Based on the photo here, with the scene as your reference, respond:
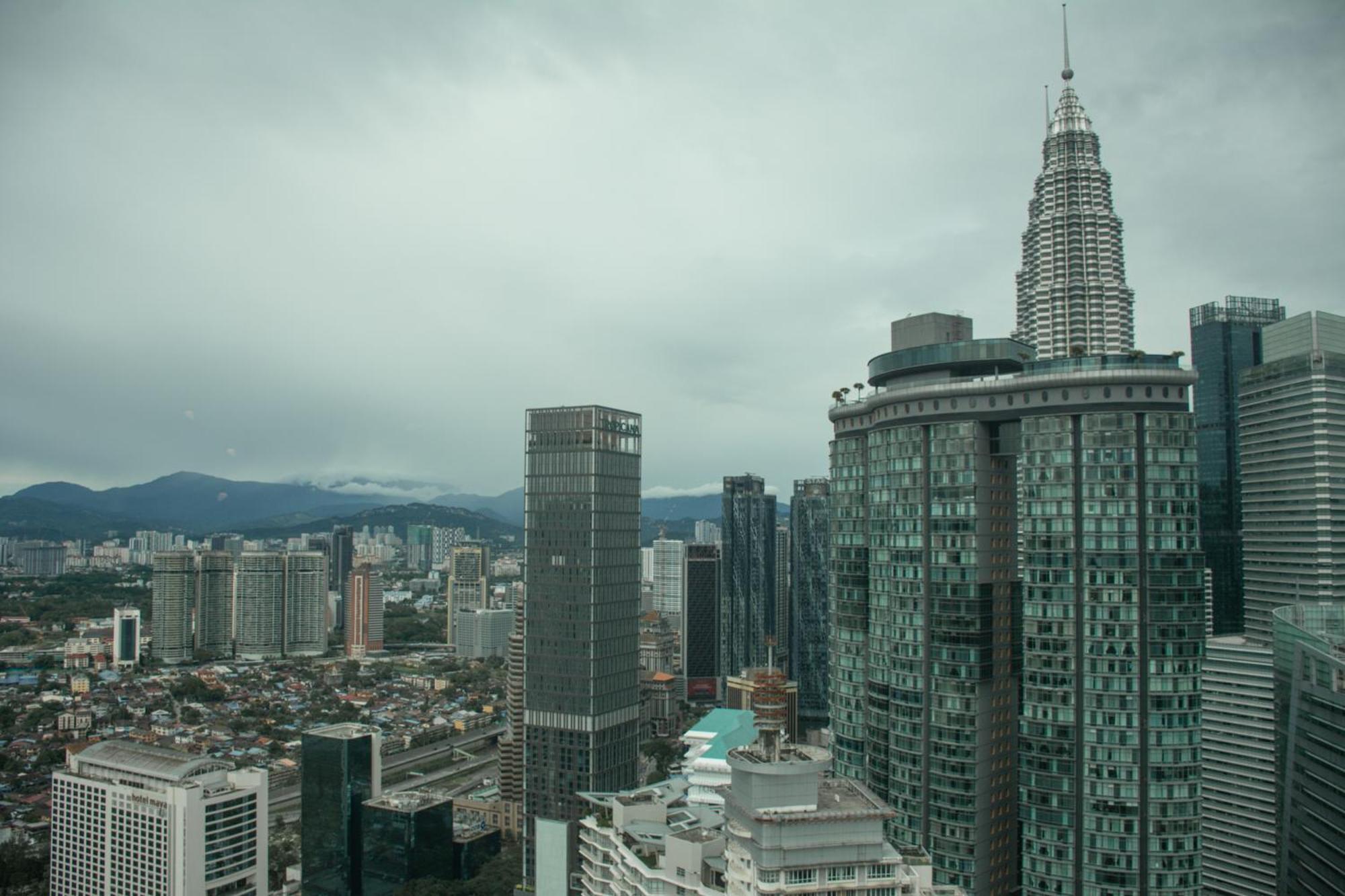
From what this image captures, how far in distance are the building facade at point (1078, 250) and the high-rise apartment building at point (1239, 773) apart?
22617 millimetres

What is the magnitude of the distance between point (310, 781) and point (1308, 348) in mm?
53595

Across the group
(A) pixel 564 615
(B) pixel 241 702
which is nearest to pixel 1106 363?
(A) pixel 564 615

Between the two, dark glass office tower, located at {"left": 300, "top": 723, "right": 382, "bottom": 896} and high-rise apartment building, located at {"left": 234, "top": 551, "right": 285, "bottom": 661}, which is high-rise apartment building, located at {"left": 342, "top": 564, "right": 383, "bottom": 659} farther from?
dark glass office tower, located at {"left": 300, "top": 723, "right": 382, "bottom": 896}

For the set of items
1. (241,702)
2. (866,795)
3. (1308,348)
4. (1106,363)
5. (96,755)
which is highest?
(1308,348)

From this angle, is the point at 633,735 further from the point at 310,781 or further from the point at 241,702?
the point at 241,702

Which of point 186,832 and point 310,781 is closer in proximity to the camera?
point 186,832

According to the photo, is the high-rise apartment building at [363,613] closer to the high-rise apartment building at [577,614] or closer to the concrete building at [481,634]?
the concrete building at [481,634]

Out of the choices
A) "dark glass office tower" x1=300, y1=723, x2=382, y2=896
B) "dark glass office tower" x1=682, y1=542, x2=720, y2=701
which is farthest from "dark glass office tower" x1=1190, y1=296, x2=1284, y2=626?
"dark glass office tower" x1=300, y1=723, x2=382, y2=896

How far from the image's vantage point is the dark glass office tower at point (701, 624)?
94375 mm

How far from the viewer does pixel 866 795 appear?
67.4 ft

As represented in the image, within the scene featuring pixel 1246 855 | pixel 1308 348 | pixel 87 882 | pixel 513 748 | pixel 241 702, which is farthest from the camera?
pixel 241 702

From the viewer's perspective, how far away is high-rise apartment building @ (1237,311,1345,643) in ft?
150

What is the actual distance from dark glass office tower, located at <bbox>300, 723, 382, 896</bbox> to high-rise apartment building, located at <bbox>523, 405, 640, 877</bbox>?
757 centimetres

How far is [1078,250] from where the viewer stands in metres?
57.9
